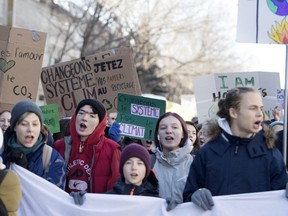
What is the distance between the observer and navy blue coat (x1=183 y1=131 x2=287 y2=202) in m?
4.27

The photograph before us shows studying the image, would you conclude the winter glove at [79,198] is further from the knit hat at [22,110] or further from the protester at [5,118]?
the protester at [5,118]

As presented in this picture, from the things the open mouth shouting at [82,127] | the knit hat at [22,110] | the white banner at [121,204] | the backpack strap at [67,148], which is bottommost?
the white banner at [121,204]

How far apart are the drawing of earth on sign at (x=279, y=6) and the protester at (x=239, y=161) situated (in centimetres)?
176

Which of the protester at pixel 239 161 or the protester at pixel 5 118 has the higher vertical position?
the protester at pixel 5 118

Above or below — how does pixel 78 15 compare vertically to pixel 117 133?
above

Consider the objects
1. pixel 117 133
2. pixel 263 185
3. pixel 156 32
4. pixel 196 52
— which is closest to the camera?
pixel 263 185

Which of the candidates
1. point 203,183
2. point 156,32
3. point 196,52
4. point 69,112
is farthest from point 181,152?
point 196,52

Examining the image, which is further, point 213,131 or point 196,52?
point 196,52

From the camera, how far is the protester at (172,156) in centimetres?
489

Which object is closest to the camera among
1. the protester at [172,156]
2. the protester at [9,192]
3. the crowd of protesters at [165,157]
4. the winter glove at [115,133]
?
the protester at [9,192]

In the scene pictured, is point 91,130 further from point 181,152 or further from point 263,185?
point 263,185

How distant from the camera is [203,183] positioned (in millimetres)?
4395

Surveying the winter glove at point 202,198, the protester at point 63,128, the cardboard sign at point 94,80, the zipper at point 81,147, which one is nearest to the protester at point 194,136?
the cardboard sign at point 94,80

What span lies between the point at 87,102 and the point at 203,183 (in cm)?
123
